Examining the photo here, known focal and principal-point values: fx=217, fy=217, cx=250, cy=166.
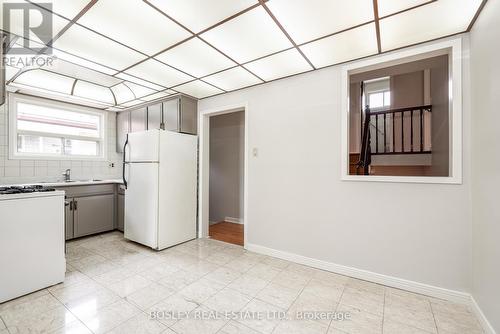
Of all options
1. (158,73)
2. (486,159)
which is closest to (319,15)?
(486,159)

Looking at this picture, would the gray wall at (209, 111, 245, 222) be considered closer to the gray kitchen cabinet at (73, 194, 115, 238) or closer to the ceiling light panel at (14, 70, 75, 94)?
the gray kitchen cabinet at (73, 194, 115, 238)

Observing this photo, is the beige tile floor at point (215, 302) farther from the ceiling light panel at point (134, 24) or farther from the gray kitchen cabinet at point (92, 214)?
the ceiling light panel at point (134, 24)

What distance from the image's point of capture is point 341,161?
2.58m

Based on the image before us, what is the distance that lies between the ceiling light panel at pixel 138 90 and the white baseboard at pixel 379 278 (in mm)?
3082

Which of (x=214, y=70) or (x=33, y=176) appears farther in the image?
(x=33, y=176)

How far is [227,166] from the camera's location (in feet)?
16.6

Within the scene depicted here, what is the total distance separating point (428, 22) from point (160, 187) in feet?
11.4

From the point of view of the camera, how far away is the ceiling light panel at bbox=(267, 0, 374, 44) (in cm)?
164

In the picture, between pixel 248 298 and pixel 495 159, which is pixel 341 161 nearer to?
pixel 495 159

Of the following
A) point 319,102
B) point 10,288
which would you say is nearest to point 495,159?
point 319,102

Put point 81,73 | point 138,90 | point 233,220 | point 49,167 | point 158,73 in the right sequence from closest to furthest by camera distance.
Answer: point 158,73 → point 81,73 → point 138,90 → point 49,167 → point 233,220

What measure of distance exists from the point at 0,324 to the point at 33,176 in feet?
9.31

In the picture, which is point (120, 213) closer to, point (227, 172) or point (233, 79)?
point (227, 172)

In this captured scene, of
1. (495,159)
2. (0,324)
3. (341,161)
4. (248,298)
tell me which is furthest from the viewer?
(341,161)
